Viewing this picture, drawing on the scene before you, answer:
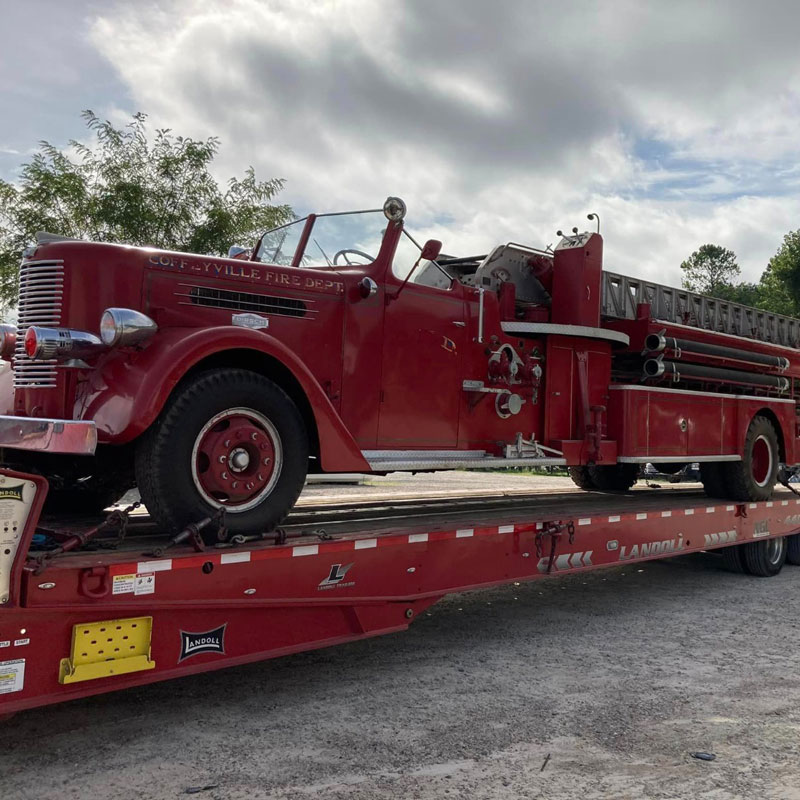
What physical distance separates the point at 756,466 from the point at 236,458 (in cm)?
659

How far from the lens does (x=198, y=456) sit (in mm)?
3912

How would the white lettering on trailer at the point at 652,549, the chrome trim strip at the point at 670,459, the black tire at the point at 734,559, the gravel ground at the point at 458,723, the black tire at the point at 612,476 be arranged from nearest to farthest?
the gravel ground at the point at 458,723 → the white lettering on trailer at the point at 652,549 → the chrome trim strip at the point at 670,459 → the black tire at the point at 734,559 → the black tire at the point at 612,476

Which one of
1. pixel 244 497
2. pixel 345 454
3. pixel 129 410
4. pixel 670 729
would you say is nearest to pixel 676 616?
pixel 670 729

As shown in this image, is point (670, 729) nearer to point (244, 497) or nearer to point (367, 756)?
point (367, 756)

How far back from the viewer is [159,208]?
1317 centimetres

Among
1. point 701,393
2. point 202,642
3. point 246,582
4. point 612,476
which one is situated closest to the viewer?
point 202,642

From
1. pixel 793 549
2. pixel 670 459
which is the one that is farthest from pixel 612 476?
pixel 670 459

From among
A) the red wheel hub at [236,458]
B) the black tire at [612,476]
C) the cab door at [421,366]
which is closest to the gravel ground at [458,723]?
the red wheel hub at [236,458]

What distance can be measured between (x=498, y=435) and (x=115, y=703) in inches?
121

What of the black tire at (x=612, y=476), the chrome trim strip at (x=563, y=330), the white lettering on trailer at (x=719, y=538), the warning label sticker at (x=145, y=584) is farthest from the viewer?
the black tire at (x=612, y=476)

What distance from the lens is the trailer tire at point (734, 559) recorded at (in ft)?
27.0

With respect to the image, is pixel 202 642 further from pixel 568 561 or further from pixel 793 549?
pixel 793 549

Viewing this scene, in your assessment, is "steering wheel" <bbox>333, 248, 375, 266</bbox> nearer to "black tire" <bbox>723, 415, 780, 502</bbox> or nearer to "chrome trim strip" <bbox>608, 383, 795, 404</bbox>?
"chrome trim strip" <bbox>608, 383, 795, 404</bbox>

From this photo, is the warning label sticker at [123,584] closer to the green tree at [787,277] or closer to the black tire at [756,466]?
the black tire at [756,466]
